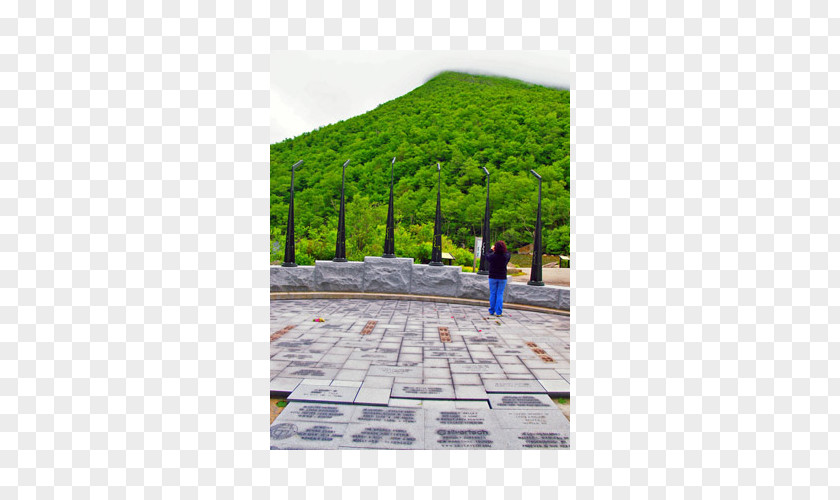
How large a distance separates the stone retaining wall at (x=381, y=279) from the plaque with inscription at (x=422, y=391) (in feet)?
19.8

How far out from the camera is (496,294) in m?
7.75

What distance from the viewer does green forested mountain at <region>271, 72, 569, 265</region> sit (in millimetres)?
25938

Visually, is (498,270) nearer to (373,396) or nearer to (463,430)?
(373,396)

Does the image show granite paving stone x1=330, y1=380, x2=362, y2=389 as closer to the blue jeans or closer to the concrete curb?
the blue jeans

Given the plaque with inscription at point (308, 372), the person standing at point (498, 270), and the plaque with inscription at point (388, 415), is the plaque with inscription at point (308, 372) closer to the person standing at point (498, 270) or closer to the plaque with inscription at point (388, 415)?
the plaque with inscription at point (388, 415)

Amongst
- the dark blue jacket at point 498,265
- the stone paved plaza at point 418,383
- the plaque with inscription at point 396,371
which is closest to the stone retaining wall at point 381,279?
the dark blue jacket at point 498,265

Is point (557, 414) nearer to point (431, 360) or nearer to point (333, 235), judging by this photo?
point (431, 360)

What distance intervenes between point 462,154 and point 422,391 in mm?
36351

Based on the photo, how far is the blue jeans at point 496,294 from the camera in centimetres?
764

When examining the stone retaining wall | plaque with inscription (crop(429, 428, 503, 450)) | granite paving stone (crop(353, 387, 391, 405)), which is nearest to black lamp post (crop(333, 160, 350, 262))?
the stone retaining wall

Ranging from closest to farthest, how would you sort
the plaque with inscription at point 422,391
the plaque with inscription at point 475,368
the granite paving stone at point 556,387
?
the plaque with inscription at point 422,391, the granite paving stone at point 556,387, the plaque with inscription at point 475,368

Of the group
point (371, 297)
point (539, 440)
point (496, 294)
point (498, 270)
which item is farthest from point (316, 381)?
point (371, 297)

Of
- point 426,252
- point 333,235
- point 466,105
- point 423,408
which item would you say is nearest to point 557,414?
point 423,408

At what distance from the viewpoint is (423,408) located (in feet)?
10.1
